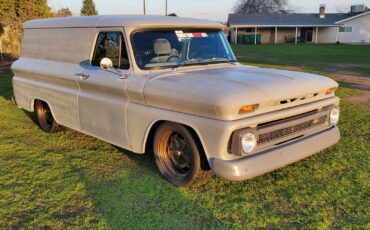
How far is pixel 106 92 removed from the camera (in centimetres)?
487

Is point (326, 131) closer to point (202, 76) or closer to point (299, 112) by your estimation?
point (299, 112)

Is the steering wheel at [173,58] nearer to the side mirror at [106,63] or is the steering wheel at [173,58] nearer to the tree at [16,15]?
the side mirror at [106,63]

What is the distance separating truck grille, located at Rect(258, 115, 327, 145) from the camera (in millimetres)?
3834

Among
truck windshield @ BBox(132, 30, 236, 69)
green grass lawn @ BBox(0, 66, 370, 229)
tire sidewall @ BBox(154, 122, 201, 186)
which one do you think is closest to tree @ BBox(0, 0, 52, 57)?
green grass lawn @ BBox(0, 66, 370, 229)

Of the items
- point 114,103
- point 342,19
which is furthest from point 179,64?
point 342,19

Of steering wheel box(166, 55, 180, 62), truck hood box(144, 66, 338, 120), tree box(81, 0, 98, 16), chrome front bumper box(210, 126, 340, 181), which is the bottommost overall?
chrome front bumper box(210, 126, 340, 181)

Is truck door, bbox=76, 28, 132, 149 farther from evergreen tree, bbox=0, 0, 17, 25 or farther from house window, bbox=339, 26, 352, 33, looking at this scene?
house window, bbox=339, 26, 352, 33

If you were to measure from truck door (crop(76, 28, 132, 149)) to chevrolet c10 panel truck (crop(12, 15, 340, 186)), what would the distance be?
Answer: 0.5 inches

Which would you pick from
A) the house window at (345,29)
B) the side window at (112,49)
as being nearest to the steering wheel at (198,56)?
the side window at (112,49)

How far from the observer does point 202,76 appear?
4297mm

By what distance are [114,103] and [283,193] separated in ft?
7.45

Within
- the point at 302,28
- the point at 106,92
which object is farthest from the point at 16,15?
the point at 302,28

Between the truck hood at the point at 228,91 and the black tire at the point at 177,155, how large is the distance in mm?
290

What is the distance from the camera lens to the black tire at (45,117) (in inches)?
263
